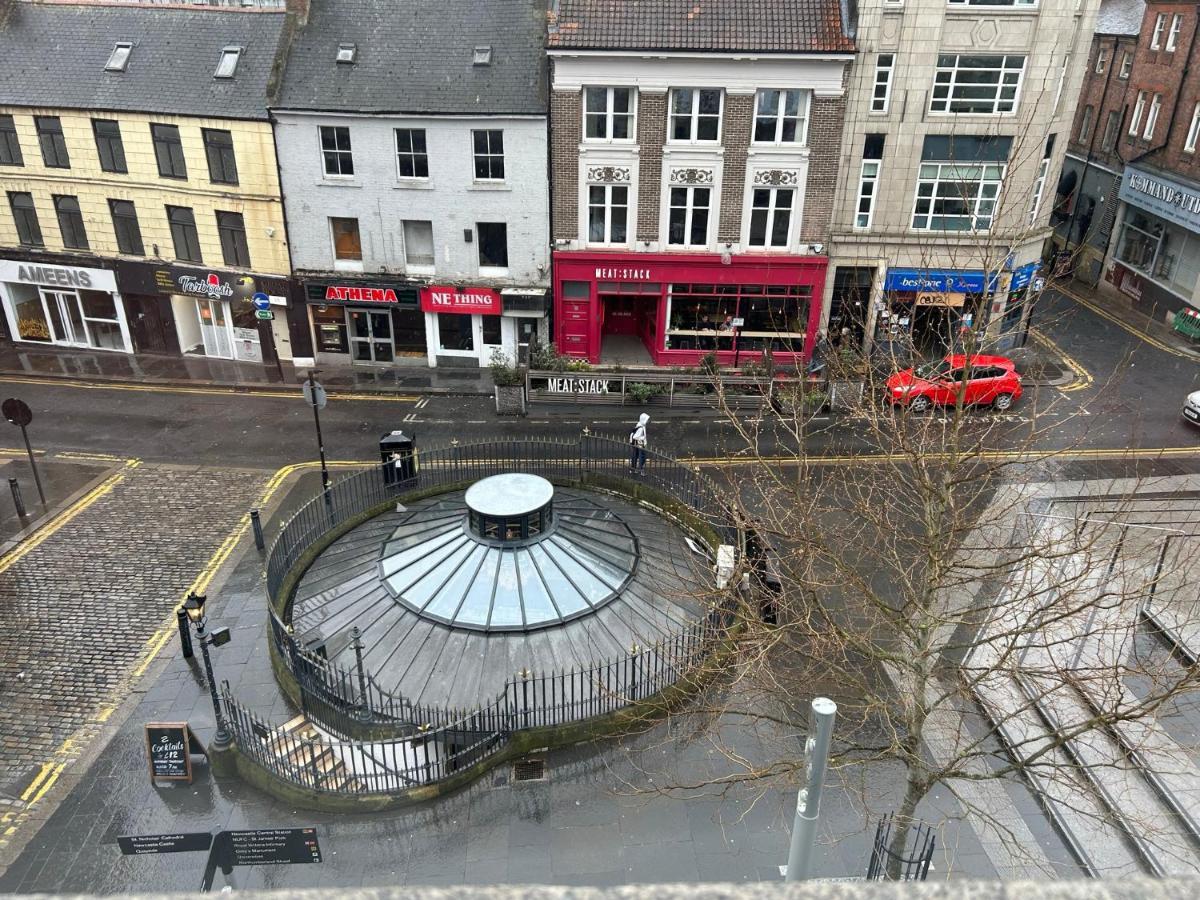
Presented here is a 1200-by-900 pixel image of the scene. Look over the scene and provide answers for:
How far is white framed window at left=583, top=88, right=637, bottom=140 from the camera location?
30.9 metres

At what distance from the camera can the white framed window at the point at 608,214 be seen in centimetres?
3222

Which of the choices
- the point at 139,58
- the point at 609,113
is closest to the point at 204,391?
the point at 139,58

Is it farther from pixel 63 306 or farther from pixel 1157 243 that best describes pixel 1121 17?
pixel 63 306

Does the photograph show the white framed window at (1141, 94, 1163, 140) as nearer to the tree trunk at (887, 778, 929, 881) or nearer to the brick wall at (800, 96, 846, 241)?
the brick wall at (800, 96, 846, 241)

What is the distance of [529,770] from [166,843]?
5.54 metres

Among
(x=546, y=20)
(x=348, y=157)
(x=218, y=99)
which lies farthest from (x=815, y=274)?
(x=218, y=99)

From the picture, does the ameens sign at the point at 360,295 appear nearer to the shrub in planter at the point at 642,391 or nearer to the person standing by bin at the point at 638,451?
the shrub in planter at the point at 642,391

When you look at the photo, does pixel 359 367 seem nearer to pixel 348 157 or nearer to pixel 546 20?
pixel 348 157

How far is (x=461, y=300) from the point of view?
33188mm

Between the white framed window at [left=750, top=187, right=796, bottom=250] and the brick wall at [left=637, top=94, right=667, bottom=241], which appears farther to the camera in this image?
the white framed window at [left=750, top=187, right=796, bottom=250]

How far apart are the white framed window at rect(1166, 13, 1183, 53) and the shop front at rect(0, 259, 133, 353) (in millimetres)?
46101

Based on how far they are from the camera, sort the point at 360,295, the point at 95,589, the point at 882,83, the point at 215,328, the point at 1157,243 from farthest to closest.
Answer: the point at 1157,243 < the point at 215,328 < the point at 360,295 < the point at 882,83 < the point at 95,589

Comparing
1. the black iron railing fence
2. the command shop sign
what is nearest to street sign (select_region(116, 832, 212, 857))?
the black iron railing fence

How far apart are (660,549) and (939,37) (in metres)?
22.2
